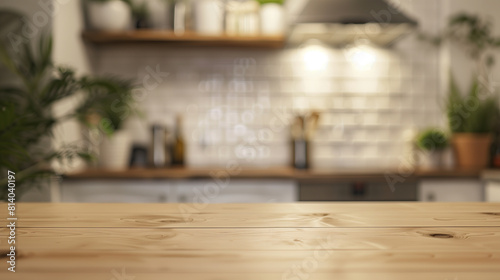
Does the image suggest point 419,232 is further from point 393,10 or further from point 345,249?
point 393,10

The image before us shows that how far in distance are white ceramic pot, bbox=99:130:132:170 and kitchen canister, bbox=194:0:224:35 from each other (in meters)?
0.82

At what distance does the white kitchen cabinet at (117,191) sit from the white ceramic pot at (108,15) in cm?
99

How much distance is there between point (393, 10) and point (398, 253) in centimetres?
211

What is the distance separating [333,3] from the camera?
2387 millimetres

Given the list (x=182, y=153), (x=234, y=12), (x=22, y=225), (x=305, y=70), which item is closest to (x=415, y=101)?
(x=305, y=70)

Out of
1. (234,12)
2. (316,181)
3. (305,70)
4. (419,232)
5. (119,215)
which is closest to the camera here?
(419,232)

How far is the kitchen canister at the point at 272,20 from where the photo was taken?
2.78 m

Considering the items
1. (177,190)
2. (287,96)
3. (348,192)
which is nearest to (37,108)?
(177,190)

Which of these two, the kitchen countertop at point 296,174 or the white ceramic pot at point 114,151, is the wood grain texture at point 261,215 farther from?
the white ceramic pot at point 114,151

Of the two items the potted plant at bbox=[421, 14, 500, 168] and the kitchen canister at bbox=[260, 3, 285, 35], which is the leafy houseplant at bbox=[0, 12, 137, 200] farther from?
the potted plant at bbox=[421, 14, 500, 168]

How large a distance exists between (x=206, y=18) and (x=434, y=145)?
1.61 m

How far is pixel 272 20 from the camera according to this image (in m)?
2.78

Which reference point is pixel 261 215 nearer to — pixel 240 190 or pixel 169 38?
pixel 240 190

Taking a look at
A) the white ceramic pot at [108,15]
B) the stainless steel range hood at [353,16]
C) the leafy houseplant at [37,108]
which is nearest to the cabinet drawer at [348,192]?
the stainless steel range hood at [353,16]
